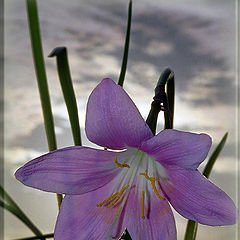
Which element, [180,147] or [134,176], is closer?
[180,147]

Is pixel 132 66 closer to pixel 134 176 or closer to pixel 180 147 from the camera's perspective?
pixel 134 176

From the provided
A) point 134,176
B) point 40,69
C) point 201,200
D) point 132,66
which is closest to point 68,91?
point 40,69

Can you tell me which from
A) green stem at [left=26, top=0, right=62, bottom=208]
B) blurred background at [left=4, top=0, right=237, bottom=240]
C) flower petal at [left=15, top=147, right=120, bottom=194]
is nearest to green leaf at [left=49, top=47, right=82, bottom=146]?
green stem at [left=26, top=0, right=62, bottom=208]

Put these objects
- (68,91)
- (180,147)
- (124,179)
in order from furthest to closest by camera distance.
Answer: (68,91) < (124,179) < (180,147)

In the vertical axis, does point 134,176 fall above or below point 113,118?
below

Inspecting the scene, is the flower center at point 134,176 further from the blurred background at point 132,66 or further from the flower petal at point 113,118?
the blurred background at point 132,66

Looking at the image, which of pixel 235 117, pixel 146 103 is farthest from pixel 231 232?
pixel 146 103
